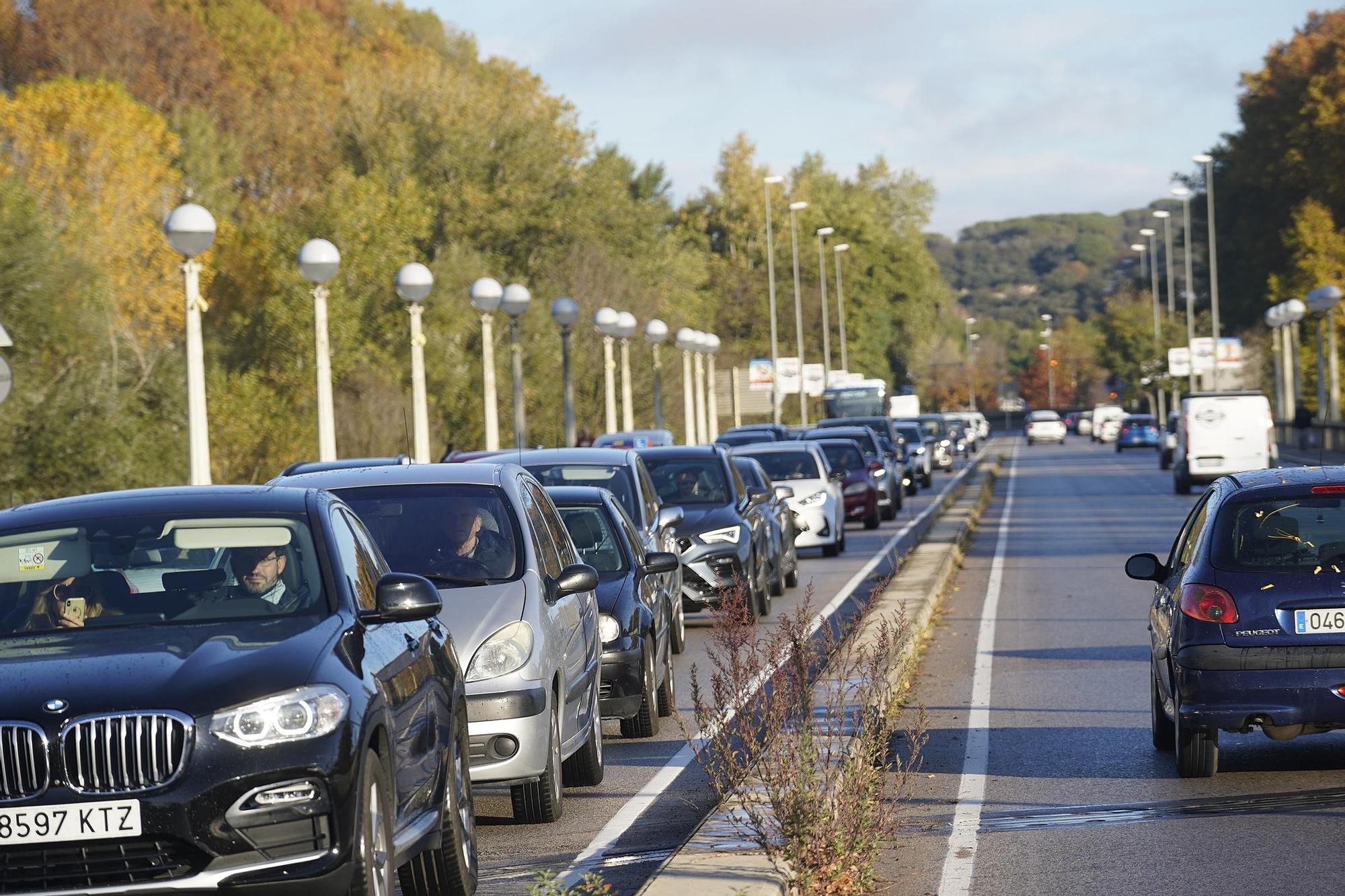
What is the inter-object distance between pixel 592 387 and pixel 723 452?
47.1m

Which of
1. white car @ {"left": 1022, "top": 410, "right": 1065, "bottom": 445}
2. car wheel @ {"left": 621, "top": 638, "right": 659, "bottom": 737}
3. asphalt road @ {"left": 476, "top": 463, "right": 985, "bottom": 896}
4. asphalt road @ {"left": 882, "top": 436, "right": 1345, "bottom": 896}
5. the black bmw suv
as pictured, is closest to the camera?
the black bmw suv

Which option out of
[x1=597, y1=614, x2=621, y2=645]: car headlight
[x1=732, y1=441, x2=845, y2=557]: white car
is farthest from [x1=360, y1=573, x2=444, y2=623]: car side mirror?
[x1=732, y1=441, x2=845, y2=557]: white car

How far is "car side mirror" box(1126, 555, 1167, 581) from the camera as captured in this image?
1141cm

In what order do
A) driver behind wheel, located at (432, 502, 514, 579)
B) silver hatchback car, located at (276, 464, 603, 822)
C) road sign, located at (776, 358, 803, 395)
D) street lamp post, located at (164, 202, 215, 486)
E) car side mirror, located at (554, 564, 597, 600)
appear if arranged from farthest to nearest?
1. road sign, located at (776, 358, 803, 395)
2. street lamp post, located at (164, 202, 215, 486)
3. driver behind wheel, located at (432, 502, 514, 579)
4. car side mirror, located at (554, 564, 597, 600)
5. silver hatchback car, located at (276, 464, 603, 822)

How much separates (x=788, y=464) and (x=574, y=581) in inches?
823

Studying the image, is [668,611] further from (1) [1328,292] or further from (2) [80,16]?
(2) [80,16]

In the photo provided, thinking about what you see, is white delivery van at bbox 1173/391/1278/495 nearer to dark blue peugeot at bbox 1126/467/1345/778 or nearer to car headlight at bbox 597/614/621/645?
car headlight at bbox 597/614/621/645

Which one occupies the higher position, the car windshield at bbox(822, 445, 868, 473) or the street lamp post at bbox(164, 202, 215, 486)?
the street lamp post at bbox(164, 202, 215, 486)

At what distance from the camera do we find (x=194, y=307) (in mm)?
21484

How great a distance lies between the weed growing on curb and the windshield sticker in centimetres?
249

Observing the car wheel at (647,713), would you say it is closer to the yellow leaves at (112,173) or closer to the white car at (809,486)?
the white car at (809,486)

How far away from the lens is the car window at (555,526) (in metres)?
10.7

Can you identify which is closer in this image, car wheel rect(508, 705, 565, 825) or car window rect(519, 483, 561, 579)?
car wheel rect(508, 705, 565, 825)

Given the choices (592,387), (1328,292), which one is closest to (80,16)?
(592,387)
